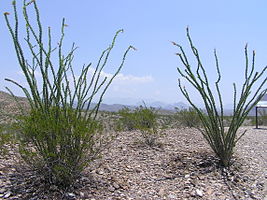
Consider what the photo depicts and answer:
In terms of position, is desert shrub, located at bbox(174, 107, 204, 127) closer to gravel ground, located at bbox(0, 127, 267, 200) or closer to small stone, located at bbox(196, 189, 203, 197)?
gravel ground, located at bbox(0, 127, 267, 200)

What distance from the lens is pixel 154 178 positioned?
4336 mm

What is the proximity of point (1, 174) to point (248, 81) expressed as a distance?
3.86 metres

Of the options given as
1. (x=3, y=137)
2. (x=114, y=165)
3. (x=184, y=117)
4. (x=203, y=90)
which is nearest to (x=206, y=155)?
(x=203, y=90)

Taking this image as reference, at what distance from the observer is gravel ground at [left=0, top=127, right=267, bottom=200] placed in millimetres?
3646

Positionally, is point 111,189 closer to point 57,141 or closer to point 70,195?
point 70,195

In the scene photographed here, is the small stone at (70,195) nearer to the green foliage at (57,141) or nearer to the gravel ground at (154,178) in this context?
the gravel ground at (154,178)

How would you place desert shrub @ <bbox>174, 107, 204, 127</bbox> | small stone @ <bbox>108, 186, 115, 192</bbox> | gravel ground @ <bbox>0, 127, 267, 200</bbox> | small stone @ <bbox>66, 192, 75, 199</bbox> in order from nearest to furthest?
small stone @ <bbox>66, 192, 75, 199</bbox>
gravel ground @ <bbox>0, 127, 267, 200</bbox>
small stone @ <bbox>108, 186, 115, 192</bbox>
desert shrub @ <bbox>174, 107, 204, 127</bbox>

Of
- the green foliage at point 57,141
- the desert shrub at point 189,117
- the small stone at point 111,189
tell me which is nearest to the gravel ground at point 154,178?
the small stone at point 111,189

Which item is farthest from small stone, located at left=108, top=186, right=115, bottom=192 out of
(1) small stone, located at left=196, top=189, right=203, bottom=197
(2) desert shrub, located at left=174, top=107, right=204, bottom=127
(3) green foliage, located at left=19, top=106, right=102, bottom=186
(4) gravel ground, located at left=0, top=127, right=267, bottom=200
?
(2) desert shrub, located at left=174, top=107, right=204, bottom=127

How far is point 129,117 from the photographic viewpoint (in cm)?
885

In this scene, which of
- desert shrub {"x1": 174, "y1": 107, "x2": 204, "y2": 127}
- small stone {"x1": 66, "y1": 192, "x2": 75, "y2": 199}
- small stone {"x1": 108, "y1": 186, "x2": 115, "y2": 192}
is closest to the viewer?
small stone {"x1": 66, "y1": 192, "x2": 75, "y2": 199}

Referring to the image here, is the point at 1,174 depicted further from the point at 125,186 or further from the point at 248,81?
the point at 248,81

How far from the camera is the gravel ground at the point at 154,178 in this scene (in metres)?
3.65

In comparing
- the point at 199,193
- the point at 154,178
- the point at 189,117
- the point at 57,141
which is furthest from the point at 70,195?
the point at 189,117
